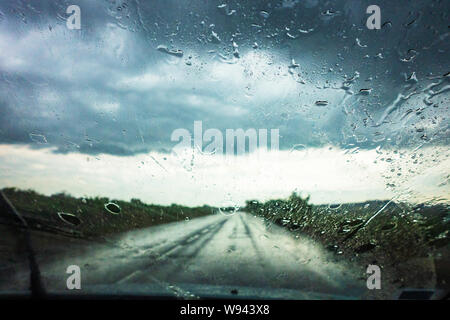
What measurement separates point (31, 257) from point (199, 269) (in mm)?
2641

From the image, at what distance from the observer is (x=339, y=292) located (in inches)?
200

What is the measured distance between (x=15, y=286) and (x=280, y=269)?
147 inches

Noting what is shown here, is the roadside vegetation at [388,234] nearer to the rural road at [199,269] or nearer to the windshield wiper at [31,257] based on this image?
the rural road at [199,269]

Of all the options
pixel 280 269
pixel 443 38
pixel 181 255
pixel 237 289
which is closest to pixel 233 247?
pixel 181 255

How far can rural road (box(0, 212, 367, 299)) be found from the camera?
4982 millimetres

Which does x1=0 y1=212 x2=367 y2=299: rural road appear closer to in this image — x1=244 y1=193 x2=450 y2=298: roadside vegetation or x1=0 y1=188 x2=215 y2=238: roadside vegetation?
x1=0 y1=188 x2=215 y2=238: roadside vegetation

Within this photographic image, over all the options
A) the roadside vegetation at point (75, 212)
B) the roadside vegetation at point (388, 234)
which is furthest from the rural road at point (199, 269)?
the roadside vegetation at point (388, 234)

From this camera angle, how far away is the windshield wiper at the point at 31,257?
14.5 feet

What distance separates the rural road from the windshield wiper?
0.25 m

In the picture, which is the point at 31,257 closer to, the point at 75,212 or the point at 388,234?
the point at 75,212

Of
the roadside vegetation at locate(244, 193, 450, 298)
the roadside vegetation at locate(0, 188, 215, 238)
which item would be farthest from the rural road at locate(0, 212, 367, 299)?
the roadside vegetation at locate(244, 193, 450, 298)

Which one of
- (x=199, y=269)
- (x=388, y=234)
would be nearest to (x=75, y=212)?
(x=199, y=269)

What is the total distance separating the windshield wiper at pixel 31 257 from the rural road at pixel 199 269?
25 cm
